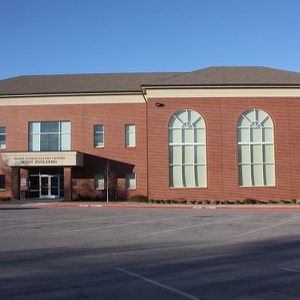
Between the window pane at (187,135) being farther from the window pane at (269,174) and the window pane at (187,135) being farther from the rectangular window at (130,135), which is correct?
the window pane at (269,174)

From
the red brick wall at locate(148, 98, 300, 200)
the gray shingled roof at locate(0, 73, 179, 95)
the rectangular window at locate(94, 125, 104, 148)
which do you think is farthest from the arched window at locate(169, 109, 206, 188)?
the rectangular window at locate(94, 125, 104, 148)

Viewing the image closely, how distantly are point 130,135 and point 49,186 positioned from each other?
27.2 ft

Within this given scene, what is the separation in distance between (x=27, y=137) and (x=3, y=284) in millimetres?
29751

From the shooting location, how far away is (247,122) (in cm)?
3353

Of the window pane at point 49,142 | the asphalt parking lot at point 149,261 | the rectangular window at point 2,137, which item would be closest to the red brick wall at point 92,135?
the rectangular window at point 2,137

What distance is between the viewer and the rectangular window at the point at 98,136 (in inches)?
1401

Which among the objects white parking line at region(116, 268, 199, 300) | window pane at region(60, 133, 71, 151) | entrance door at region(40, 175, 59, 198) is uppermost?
window pane at region(60, 133, 71, 151)

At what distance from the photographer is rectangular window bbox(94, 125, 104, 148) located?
117ft

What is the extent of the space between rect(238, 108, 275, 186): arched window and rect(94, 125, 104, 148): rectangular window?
11.3 metres

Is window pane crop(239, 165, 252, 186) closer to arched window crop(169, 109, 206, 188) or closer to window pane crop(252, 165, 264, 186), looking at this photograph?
window pane crop(252, 165, 264, 186)

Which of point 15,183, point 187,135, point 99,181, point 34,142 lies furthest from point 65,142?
point 187,135

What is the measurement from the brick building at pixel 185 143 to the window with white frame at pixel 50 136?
1.25 feet

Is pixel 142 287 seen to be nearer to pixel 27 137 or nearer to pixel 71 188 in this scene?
pixel 71 188

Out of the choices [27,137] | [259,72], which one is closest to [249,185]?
[259,72]
